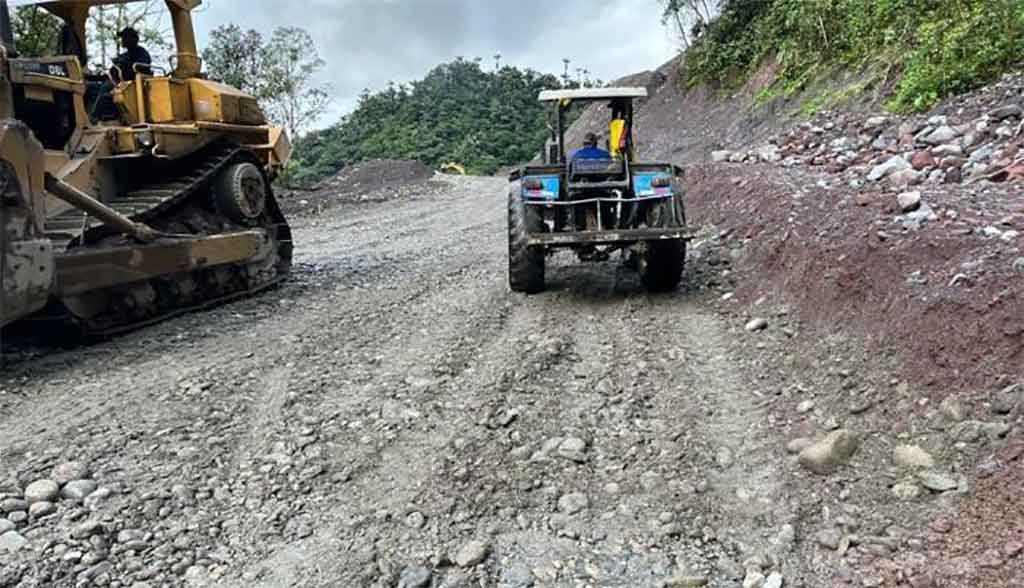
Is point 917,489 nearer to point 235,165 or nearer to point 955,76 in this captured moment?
point 235,165

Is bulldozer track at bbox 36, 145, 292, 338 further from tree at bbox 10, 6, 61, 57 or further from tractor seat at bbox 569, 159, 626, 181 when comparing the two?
tree at bbox 10, 6, 61, 57

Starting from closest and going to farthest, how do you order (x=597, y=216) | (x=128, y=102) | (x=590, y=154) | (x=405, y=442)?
(x=405, y=442) → (x=597, y=216) → (x=128, y=102) → (x=590, y=154)

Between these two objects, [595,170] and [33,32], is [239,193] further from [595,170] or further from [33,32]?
[33,32]

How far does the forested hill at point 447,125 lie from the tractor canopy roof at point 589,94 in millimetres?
35403

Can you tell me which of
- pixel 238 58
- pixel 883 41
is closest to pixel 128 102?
pixel 883 41

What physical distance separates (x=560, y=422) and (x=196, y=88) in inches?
209

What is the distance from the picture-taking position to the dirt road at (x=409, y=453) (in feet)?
9.73

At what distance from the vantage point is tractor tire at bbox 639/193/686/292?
266 inches

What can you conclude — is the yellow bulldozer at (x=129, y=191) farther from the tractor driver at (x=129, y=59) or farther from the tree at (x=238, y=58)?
the tree at (x=238, y=58)

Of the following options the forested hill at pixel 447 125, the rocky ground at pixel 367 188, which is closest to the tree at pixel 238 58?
the rocky ground at pixel 367 188

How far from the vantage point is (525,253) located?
6.92 metres

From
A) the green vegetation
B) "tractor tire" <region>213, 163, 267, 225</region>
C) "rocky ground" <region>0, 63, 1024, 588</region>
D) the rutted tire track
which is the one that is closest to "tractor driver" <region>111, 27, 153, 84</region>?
"tractor tire" <region>213, 163, 267, 225</region>

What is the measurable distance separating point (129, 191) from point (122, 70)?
123cm

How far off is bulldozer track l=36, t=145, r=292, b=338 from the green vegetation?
7.38 m
